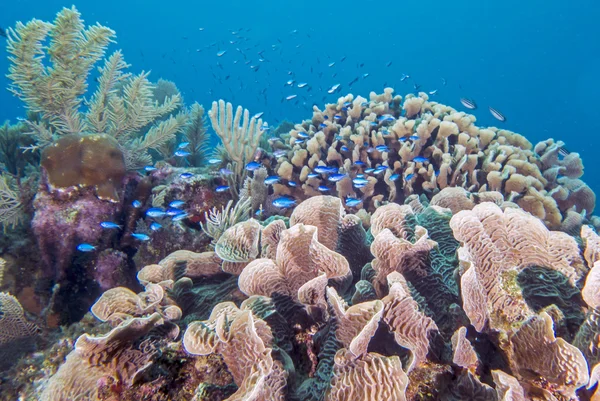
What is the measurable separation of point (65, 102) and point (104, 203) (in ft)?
7.85

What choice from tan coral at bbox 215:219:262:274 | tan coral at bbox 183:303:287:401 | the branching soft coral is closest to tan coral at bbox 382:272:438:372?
tan coral at bbox 183:303:287:401

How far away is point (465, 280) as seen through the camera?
1720 millimetres

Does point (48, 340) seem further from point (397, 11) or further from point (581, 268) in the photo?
point (397, 11)

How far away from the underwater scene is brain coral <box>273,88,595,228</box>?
4 cm

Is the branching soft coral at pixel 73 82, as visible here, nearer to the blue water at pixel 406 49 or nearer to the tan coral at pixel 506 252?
the tan coral at pixel 506 252

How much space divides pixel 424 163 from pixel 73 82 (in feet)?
20.2

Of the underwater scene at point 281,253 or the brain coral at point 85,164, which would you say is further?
the brain coral at point 85,164

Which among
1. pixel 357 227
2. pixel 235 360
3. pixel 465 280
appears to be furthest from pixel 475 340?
pixel 235 360

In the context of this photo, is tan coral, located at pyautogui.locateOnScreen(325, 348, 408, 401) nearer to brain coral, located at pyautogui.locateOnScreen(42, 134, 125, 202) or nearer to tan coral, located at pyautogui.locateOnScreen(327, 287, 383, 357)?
tan coral, located at pyautogui.locateOnScreen(327, 287, 383, 357)

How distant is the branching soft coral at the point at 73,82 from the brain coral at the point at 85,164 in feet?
3.32

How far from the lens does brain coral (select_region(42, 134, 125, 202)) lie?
4434mm

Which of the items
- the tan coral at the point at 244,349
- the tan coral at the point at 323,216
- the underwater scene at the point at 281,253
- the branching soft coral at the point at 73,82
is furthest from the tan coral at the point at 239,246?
the branching soft coral at the point at 73,82

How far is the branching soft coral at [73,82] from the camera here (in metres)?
5.18

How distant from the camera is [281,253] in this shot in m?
2.25
